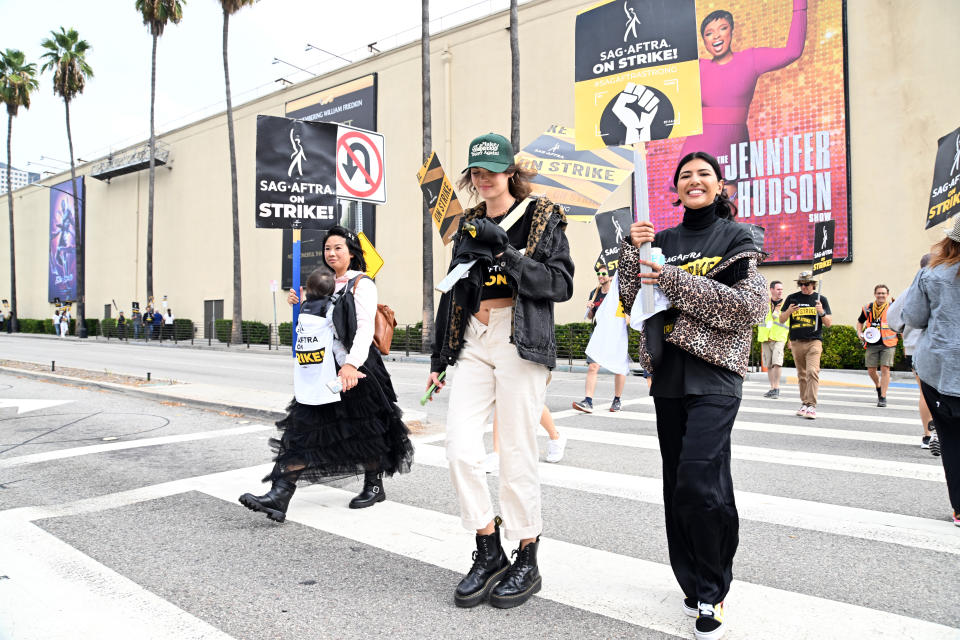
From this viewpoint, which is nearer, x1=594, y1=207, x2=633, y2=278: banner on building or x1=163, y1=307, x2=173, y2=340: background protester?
x1=594, y1=207, x2=633, y2=278: banner on building

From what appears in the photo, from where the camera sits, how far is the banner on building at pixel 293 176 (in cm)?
641

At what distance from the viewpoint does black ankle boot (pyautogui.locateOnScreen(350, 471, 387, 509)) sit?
4398mm

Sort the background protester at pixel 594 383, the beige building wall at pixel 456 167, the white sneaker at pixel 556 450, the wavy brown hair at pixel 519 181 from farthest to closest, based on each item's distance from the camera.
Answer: the beige building wall at pixel 456 167
the background protester at pixel 594 383
the white sneaker at pixel 556 450
the wavy brown hair at pixel 519 181

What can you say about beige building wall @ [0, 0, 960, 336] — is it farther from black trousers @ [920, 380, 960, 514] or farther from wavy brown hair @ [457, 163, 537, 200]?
wavy brown hair @ [457, 163, 537, 200]

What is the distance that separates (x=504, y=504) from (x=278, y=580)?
46.6 inches

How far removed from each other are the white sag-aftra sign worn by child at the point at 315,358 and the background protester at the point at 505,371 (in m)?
1.51

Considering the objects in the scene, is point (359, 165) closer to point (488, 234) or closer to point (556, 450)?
point (556, 450)

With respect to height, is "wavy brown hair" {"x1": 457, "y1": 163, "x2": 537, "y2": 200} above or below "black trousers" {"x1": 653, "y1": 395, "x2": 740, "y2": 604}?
above

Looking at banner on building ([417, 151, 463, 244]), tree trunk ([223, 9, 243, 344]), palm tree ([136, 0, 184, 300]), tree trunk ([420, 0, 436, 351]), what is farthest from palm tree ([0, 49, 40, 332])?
banner on building ([417, 151, 463, 244])

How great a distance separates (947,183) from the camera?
6820 millimetres

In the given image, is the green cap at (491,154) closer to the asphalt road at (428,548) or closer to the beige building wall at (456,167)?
the asphalt road at (428,548)

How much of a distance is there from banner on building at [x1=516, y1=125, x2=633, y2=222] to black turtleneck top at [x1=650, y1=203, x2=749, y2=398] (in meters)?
10.3

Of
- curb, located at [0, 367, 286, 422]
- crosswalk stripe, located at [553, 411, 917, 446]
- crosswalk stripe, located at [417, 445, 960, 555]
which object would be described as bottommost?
crosswalk stripe, located at [553, 411, 917, 446]

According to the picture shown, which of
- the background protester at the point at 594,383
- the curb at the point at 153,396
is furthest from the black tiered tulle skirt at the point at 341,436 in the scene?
the background protester at the point at 594,383
